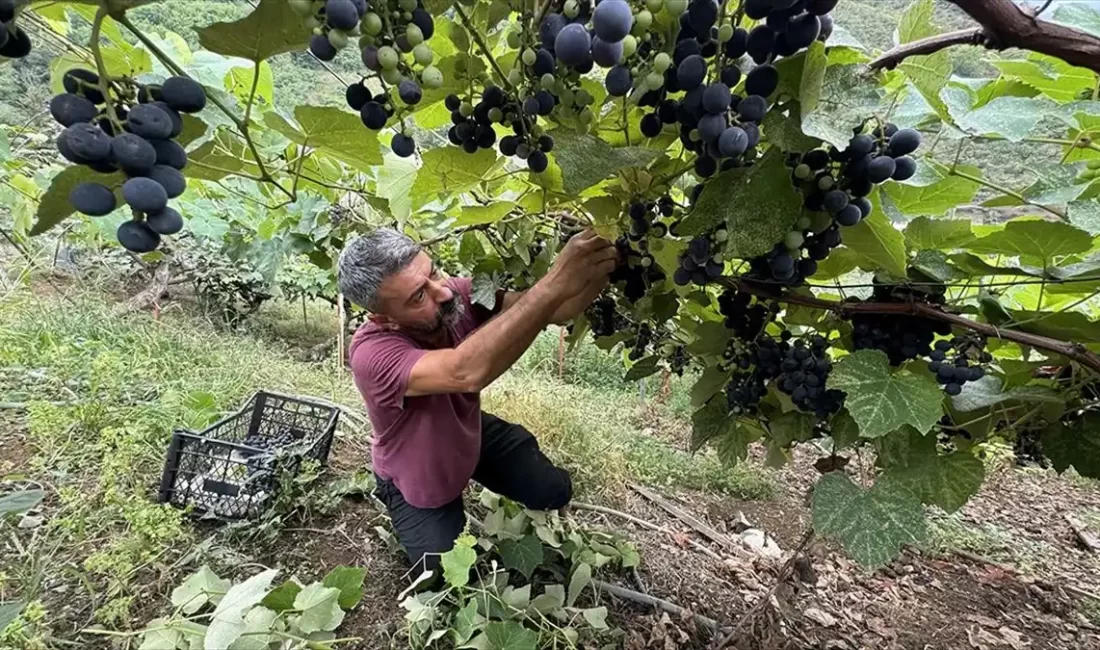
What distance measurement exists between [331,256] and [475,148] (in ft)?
5.78

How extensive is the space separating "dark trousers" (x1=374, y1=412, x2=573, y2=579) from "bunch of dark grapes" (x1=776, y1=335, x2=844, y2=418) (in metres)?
1.37

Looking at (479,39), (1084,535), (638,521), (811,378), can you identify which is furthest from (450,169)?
(1084,535)

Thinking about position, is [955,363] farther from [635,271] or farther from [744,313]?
[635,271]

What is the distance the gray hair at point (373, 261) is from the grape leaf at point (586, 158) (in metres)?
1.16

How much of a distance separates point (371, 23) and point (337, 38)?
0.06 m

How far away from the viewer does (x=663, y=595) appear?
2.20 metres

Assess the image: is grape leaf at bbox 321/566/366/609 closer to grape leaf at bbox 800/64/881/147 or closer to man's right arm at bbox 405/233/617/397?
man's right arm at bbox 405/233/617/397

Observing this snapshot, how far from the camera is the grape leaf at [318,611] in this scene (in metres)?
1.59

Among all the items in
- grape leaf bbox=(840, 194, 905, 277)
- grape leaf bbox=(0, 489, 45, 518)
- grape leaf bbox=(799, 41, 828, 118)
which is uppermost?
grape leaf bbox=(799, 41, 828, 118)

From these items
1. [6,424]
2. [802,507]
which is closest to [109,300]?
[6,424]

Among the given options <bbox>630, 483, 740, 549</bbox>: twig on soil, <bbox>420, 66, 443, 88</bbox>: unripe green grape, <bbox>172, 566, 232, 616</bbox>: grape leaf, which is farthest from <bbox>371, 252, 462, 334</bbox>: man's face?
<bbox>630, 483, 740, 549</bbox>: twig on soil

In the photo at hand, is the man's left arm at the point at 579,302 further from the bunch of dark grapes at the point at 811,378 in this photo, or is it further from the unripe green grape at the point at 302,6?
the unripe green grape at the point at 302,6

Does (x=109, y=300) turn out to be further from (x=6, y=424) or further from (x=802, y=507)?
(x=802, y=507)

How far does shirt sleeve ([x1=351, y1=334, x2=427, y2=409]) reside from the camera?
71.4 inches
